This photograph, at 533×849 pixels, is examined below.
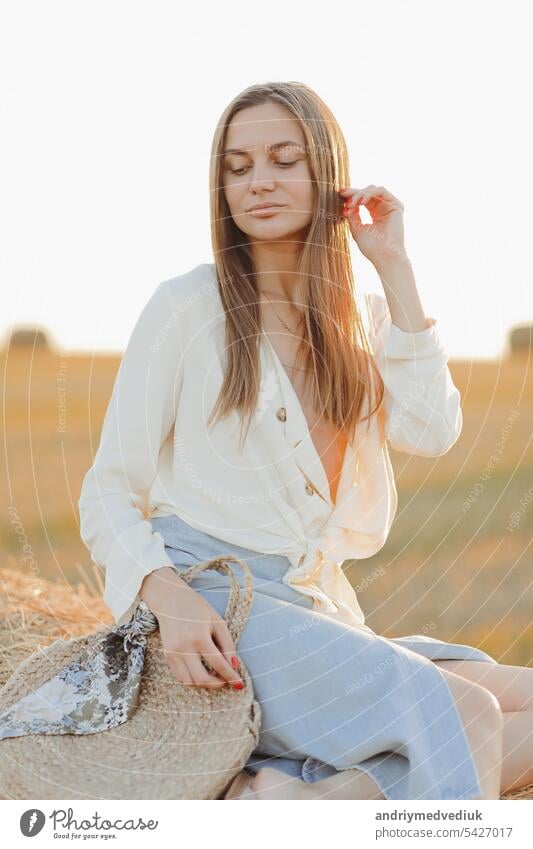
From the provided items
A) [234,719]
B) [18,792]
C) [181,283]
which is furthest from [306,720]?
[181,283]

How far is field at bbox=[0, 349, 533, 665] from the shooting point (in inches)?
159

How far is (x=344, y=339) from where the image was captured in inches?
89.6

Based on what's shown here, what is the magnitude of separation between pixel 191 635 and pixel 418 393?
0.62 m

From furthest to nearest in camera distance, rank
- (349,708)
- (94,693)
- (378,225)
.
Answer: (378,225) < (94,693) < (349,708)

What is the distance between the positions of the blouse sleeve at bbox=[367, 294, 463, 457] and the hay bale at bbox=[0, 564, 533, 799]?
1007 millimetres

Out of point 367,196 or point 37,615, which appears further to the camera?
point 37,615

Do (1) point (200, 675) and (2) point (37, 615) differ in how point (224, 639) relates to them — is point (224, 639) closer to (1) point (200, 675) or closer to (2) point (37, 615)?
(1) point (200, 675)

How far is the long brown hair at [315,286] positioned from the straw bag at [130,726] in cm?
36

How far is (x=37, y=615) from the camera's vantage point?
10.1 ft

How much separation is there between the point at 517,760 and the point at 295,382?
0.77 meters

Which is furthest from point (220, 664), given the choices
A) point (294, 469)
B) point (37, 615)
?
point (37, 615)

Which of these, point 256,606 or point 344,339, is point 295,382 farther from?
point 256,606
